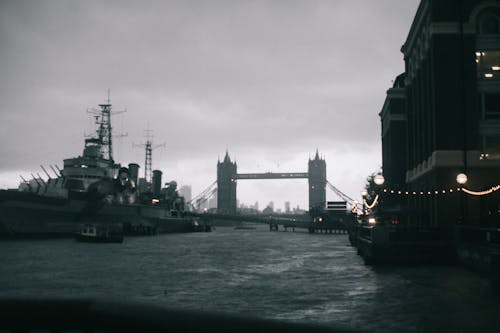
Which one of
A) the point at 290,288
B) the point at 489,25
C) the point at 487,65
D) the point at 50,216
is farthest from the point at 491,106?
the point at 50,216

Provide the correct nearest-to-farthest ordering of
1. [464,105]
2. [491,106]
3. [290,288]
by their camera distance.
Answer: [290,288] < [464,105] < [491,106]

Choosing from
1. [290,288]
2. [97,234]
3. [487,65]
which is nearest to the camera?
[290,288]

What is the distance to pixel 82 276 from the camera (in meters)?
33.8

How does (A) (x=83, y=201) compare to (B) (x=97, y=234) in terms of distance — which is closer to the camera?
(B) (x=97, y=234)

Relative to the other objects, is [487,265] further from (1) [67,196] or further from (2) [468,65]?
(1) [67,196]

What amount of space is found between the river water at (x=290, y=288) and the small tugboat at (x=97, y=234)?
2576 cm

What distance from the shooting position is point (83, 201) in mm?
78250

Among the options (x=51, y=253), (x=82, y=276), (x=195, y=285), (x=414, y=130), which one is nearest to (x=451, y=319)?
(x=195, y=285)

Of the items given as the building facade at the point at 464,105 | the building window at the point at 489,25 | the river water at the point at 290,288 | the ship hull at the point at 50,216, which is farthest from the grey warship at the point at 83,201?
the building window at the point at 489,25

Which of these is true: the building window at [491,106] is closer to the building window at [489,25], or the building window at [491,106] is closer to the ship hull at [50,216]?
the building window at [489,25]

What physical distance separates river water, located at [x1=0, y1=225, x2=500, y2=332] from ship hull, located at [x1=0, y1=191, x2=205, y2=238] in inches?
983

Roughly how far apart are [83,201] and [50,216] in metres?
6.32

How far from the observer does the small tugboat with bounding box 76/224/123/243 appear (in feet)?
232

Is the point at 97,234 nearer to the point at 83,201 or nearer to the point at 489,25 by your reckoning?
the point at 83,201
